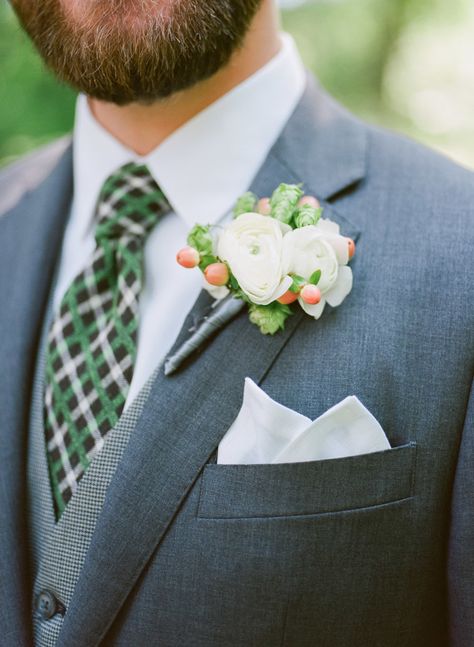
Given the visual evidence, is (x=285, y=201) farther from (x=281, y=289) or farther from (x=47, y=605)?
(x=47, y=605)

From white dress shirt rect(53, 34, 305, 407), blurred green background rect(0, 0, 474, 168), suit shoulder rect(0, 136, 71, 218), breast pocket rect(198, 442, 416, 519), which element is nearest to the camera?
breast pocket rect(198, 442, 416, 519)

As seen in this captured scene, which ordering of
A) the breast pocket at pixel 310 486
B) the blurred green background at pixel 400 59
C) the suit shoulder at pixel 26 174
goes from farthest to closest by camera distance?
the blurred green background at pixel 400 59 < the suit shoulder at pixel 26 174 < the breast pocket at pixel 310 486

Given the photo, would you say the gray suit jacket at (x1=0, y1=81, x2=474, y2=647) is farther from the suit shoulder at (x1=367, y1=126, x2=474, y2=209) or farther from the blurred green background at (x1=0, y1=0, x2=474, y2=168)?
the blurred green background at (x1=0, y1=0, x2=474, y2=168)

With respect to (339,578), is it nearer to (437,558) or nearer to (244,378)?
(437,558)

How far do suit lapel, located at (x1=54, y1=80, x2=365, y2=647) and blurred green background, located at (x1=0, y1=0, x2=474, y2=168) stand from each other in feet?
16.4

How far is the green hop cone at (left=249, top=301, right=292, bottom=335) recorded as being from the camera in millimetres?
1105

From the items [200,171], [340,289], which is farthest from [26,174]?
[340,289]

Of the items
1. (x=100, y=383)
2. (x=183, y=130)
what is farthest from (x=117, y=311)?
(x=183, y=130)

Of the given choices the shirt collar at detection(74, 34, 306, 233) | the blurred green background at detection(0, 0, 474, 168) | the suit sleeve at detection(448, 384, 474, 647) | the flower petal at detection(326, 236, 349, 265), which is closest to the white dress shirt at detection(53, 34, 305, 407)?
the shirt collar at detection(74, 34, 306, 233)

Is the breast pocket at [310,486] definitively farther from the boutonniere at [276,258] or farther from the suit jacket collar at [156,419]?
the boutonniere at [276,258]

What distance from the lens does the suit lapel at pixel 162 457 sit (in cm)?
108

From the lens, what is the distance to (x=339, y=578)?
3.50 ft

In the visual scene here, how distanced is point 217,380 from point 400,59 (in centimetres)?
660

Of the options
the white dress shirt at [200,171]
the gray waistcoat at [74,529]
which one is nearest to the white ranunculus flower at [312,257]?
the white dress shirt at [200,171]
